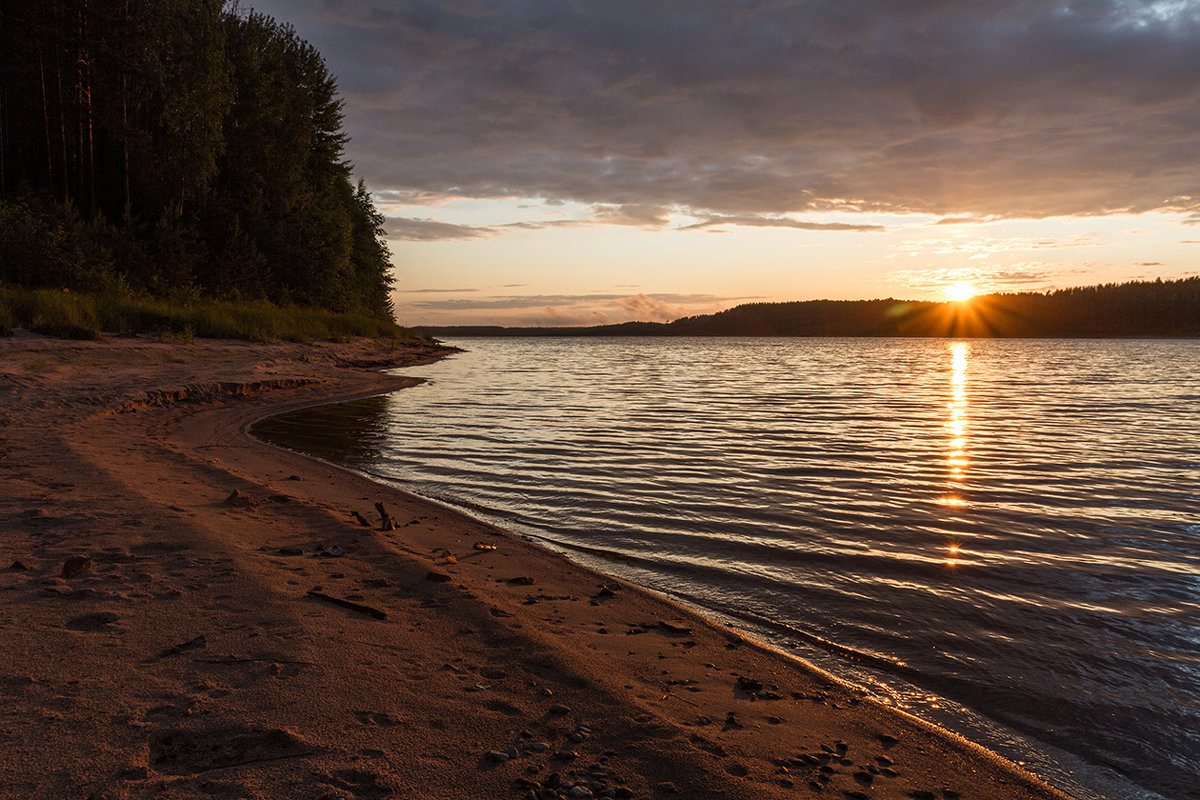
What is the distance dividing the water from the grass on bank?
721 centimetres

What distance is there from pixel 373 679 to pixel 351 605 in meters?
1.12

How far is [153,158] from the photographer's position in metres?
33.4

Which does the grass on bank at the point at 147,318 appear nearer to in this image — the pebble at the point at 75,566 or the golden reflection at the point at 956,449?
the pebble at the point at 75,566

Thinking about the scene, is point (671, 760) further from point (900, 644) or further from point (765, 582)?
point (765, 582)

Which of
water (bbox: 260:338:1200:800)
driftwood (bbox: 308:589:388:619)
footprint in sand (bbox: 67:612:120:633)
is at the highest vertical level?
footprint in sand (bbox: 67:612:120:633)

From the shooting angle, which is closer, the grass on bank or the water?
the water

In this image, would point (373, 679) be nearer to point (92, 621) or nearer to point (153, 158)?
point (92, 621)

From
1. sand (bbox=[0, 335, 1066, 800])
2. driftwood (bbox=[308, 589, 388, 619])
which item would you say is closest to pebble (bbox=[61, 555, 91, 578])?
sand (bbox=[0, 335, 1066, 800])

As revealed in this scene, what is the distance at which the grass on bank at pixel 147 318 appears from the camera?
1734 centimetres

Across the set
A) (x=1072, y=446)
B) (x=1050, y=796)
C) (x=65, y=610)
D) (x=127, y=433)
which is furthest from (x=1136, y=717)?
(x=127, y=433)

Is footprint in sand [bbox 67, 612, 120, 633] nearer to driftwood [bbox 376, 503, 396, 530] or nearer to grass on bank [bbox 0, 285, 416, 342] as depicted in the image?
driftwood [bbox 376, 503, 396, 530]

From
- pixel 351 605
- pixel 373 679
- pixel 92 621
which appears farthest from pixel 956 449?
pixel 92 621

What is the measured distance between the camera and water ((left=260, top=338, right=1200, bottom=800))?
400cm

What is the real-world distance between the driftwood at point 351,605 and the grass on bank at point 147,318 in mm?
17200
